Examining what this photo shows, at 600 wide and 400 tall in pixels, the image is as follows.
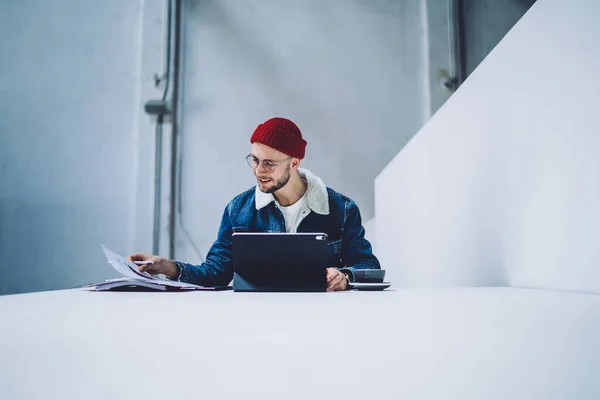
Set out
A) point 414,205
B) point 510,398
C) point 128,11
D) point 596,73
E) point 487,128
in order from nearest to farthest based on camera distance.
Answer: point 510,398 → point 596,73 → point 487,128 → point 414,205 → point 128,11

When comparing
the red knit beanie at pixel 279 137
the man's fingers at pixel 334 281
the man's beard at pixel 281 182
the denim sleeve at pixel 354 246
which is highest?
the red knit beanie at pixel 279 137

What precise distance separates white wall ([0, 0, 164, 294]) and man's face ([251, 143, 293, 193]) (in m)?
1.84

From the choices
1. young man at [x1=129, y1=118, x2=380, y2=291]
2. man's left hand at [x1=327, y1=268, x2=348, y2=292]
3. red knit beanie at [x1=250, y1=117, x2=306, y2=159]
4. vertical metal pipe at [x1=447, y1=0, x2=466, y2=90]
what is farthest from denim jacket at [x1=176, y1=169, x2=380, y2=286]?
vertical metal pipe at [x1=447, y1=0, x2=466, y2=90]

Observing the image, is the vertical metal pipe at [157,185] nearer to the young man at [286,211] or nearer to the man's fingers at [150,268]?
the young man at [286,211]

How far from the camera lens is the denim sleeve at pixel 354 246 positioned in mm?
1797

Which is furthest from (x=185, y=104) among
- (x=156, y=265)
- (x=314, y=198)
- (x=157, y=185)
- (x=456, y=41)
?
(x=156, y=265)

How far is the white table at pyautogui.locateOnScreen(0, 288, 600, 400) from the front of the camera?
35 cm

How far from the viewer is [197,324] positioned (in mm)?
573

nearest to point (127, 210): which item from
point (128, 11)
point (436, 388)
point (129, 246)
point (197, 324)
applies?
point (129, 246)

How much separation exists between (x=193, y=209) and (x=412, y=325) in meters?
3.09

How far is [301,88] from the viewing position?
11.9ft

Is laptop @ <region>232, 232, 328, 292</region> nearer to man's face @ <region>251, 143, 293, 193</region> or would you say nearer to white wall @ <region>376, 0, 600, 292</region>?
white wall @ <region>376, 0, 600, 292</region>

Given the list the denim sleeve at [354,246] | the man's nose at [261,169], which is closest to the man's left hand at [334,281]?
the denim sleeve at [354,246]

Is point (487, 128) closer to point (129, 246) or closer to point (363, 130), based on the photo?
point (363, 130)
